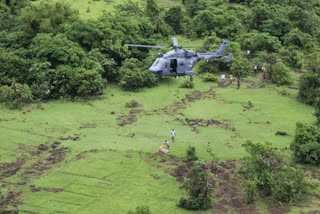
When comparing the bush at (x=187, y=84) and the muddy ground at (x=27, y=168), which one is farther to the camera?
the bush at (x=187, y=84)

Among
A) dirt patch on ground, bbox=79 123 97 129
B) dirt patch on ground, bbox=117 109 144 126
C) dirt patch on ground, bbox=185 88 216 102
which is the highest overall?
dirt patch on ground, bbox=185 88 216 102

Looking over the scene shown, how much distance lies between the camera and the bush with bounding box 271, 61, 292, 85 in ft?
144

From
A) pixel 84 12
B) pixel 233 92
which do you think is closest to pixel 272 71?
pixel 233 92

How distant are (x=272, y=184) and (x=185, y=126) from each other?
1079 centimetres

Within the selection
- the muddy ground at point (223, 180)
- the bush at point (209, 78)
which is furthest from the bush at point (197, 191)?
the bush at point (209, 78)

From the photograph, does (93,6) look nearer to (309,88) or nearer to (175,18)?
(175,18)

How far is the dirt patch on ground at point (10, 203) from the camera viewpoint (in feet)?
74.3

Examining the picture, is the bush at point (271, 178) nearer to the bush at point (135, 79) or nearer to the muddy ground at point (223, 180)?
the muddy ground at point (223, 180)

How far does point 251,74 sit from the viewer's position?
4728cm

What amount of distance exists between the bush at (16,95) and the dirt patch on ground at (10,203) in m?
12.7

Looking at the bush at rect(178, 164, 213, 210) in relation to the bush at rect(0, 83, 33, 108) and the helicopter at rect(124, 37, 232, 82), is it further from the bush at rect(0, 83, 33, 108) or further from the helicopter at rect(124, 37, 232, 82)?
the bush at rect(0, 83, 33, 108)

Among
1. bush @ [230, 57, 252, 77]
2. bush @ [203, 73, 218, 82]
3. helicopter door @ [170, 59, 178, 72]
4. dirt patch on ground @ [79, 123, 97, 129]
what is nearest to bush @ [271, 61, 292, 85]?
bush @ [230, 57, 252, 77]

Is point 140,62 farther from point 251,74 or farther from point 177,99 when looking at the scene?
point 251,74

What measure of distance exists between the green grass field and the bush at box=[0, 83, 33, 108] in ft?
2.60
